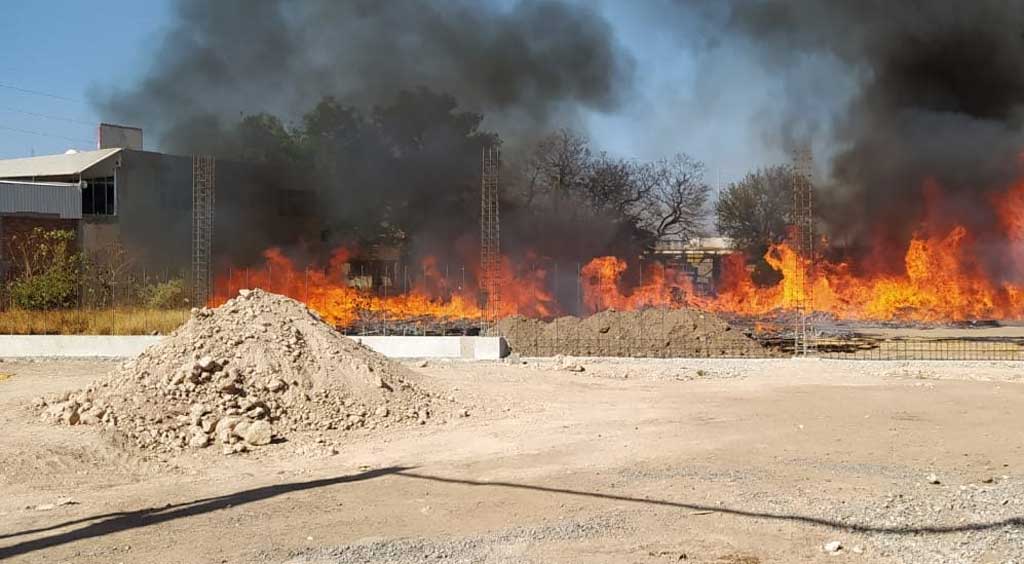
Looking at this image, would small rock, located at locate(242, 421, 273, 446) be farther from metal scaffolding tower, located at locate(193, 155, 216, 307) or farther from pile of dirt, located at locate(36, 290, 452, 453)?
metal scaffolding tower, located at locate(193, 155, 216, 307)

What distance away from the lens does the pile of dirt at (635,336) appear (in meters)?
28.5

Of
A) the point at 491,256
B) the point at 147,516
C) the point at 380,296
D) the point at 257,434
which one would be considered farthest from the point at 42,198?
the point at 147,516

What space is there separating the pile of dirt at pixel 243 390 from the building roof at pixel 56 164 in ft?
95.0

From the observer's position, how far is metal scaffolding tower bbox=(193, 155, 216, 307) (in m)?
37.6

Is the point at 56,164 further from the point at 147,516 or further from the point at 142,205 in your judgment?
the point at 147,516

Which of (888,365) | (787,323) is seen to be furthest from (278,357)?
(787,323)

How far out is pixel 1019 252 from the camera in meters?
37.5

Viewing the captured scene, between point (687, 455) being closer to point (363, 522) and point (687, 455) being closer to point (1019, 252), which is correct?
point (363, 522)

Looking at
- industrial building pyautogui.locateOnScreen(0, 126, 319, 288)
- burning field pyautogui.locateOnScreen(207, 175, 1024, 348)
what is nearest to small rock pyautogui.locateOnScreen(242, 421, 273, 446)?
burning field pyautogui.locateOnScreen(207, 175, 1024, 348)

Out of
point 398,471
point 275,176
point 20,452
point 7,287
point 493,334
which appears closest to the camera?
point 398,471

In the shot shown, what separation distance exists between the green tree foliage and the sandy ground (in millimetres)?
19517

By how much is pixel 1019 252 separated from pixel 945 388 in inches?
811

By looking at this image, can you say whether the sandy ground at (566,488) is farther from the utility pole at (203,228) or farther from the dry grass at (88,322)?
the utility pole at (203,228)

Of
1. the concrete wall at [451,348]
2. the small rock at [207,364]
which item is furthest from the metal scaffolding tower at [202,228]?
the small rock at [207,364]
